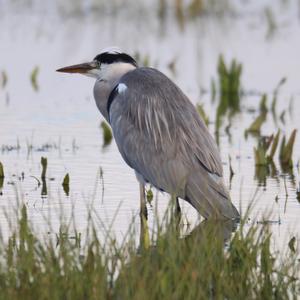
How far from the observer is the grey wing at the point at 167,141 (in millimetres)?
7621

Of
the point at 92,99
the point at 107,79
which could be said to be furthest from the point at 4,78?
the point at 107,79

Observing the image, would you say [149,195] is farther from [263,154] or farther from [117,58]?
[263,154]

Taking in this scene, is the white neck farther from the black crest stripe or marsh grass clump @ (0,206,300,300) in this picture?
marsh grass clump @ (0,206,300,300)

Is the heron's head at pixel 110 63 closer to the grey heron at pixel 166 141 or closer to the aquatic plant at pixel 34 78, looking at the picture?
the grey heron at pixel 166 141

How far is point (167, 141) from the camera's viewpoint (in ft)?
26.2

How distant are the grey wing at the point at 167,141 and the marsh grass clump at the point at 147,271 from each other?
158cm

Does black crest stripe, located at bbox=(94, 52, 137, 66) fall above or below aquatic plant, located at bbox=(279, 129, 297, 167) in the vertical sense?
above

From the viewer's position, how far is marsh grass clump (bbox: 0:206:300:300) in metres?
5.18

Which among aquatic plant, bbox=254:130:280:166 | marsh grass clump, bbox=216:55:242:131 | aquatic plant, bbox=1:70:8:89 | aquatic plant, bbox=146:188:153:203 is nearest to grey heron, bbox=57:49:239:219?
aquatic plant, bbox=146:188:153:203

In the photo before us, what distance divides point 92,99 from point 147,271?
8.02 m

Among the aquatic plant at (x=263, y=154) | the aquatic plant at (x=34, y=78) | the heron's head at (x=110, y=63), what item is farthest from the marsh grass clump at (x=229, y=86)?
the heron's head at (x=110, y=63)

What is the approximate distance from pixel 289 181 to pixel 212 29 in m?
9.96

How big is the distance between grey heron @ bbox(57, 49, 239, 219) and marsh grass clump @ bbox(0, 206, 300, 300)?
1595mm

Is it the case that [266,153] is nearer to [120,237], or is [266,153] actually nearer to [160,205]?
[160,205]
